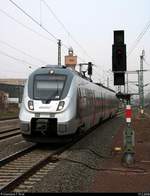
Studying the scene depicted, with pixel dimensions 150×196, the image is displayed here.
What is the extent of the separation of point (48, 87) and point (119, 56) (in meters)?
3.52

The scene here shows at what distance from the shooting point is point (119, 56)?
14180 mm

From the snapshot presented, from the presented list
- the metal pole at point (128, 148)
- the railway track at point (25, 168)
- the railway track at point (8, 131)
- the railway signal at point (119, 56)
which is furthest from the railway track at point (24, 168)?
the railway track at point (8, 131)

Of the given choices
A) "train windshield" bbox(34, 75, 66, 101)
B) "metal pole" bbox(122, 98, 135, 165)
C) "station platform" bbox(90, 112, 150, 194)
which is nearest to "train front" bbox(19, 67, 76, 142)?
"train windshield" bbox(34, 75, 66, 101)

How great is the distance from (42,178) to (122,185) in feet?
6.21

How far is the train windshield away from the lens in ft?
53.7

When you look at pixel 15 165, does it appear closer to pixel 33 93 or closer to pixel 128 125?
pixel 128 125

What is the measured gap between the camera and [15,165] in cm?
1251

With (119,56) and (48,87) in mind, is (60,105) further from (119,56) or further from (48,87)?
(119,56)

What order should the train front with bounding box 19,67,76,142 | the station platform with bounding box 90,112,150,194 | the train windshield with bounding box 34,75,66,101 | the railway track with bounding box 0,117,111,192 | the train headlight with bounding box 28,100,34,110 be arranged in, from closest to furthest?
the station platform with bounding box 90,112,150,194 → the railway track with bounding box 0,117,111,192 → the train front with bounding box 19,67,76,142 → the train headlight with bounding box 28,100,34,110 → the train windshield with bounding box 34,75,66,101

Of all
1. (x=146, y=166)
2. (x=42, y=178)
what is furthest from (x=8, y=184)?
(x=146, y=166)

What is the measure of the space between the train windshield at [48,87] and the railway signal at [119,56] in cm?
271

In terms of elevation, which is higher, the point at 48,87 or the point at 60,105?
the point at 48,87

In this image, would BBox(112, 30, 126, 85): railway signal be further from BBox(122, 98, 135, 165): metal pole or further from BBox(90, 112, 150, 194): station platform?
BBox(90, 112, 150, 194): station platform

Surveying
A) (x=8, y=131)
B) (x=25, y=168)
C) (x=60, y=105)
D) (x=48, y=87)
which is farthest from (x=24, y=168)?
(x=8, y=131)
